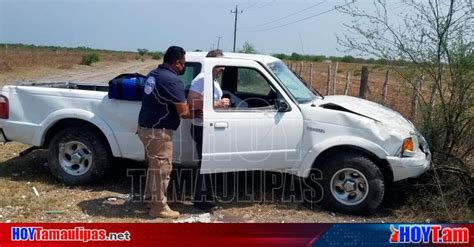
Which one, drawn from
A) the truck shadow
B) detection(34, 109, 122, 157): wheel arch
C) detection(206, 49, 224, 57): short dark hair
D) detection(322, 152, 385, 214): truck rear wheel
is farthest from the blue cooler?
detection(322, 152, 385, 214): truck rear wheel

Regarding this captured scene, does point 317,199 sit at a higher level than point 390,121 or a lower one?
lower

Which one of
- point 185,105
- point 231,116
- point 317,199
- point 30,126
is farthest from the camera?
point 30,126

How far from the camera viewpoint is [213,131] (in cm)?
503

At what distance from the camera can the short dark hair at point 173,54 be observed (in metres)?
4.82

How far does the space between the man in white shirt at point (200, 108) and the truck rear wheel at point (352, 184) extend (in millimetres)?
1417

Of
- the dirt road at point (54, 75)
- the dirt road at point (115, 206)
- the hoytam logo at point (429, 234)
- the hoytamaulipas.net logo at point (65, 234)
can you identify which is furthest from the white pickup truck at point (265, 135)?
the dirt road at point (54, 75)

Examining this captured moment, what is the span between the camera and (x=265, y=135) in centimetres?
518

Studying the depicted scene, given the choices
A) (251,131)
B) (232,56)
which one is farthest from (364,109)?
(232,56)

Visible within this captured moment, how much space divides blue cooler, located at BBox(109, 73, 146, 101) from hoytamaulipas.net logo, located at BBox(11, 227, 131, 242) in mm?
2022

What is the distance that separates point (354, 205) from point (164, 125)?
2.40 metres

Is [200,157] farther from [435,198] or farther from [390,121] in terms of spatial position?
[435,198]

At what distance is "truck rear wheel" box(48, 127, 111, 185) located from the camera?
18.8ft

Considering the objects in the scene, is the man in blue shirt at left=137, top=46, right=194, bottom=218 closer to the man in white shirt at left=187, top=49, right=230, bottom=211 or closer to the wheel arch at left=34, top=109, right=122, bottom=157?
the man in white shirt at left=187, top=49, right=230, bottom=211

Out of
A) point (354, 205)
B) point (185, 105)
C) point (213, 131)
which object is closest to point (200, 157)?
point (213, 131)
